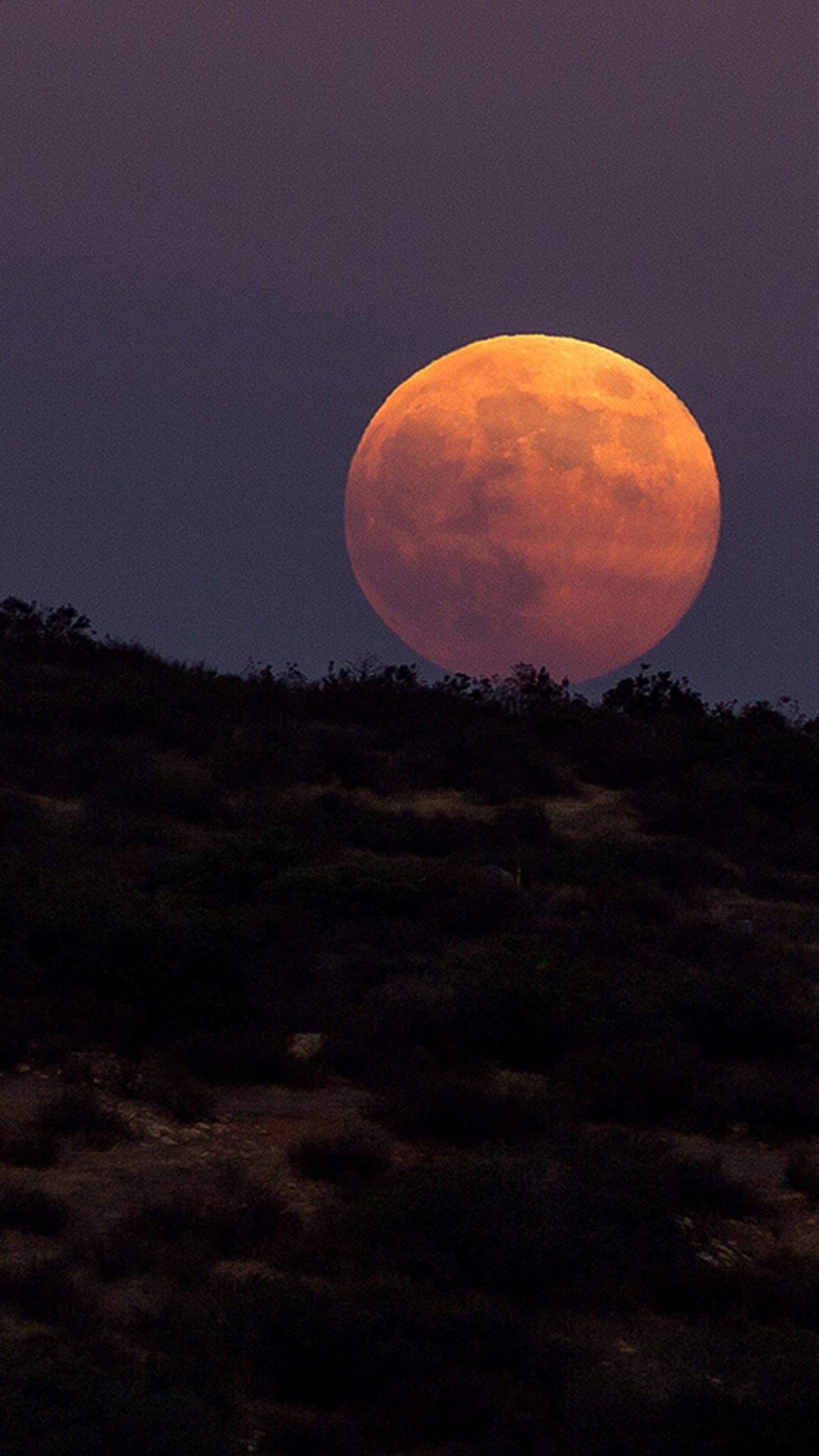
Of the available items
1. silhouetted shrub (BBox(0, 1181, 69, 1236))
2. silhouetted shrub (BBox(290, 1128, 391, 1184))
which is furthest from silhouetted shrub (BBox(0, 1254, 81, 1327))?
silhouetted shrub (BBox(290, 1128, 391, 1184))

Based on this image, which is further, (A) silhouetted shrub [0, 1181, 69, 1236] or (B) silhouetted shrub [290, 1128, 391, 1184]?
(B) silhouetted shrub [290, 1128, 391, 1184]

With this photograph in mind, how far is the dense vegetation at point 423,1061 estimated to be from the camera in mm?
8023

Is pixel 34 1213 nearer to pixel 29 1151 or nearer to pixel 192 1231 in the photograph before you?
pixel 192 1231

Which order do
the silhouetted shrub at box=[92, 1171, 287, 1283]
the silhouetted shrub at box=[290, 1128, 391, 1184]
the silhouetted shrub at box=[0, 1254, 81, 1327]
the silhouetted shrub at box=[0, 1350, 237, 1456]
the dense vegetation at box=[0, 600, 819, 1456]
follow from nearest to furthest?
the silhouetted shrub at box=[0, 1350, 237, 1456]
the dense vegetation at box=[0, 600, 819, 1456]
the silhouetted shrub at box=[0, 1254, 81, 1327]
the silhouetted shrub at box=[92, 1171, 287, 1283]
the silhouetted shrub at box=[290, 1128, 391, 1184]

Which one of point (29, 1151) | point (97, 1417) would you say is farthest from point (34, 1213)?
point (97, 1417)

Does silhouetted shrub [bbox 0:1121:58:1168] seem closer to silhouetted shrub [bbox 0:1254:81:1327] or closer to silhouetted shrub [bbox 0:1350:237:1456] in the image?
silhouetted shrub [bbox 0:1254:81:1327]

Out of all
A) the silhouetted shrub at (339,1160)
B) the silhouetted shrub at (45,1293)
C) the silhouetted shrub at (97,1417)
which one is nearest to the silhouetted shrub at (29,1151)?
the silhouetted shrub at (339,1160)

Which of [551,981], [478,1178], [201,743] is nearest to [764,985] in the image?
[551,981]

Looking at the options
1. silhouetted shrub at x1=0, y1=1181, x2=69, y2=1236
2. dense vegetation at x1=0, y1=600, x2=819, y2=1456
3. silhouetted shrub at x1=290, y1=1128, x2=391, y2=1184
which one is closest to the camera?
dense vegetation at x1=0, y1=600, x2=819, y2=1456

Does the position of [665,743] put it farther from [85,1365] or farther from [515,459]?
[85,1365]

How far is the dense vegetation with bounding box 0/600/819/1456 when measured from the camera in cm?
802

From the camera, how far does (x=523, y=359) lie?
40.1 metres

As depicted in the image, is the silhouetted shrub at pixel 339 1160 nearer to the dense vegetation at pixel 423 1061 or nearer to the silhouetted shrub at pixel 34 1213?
the dense vegetation at pixel 423 1061

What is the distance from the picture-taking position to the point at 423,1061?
14.3 metres
